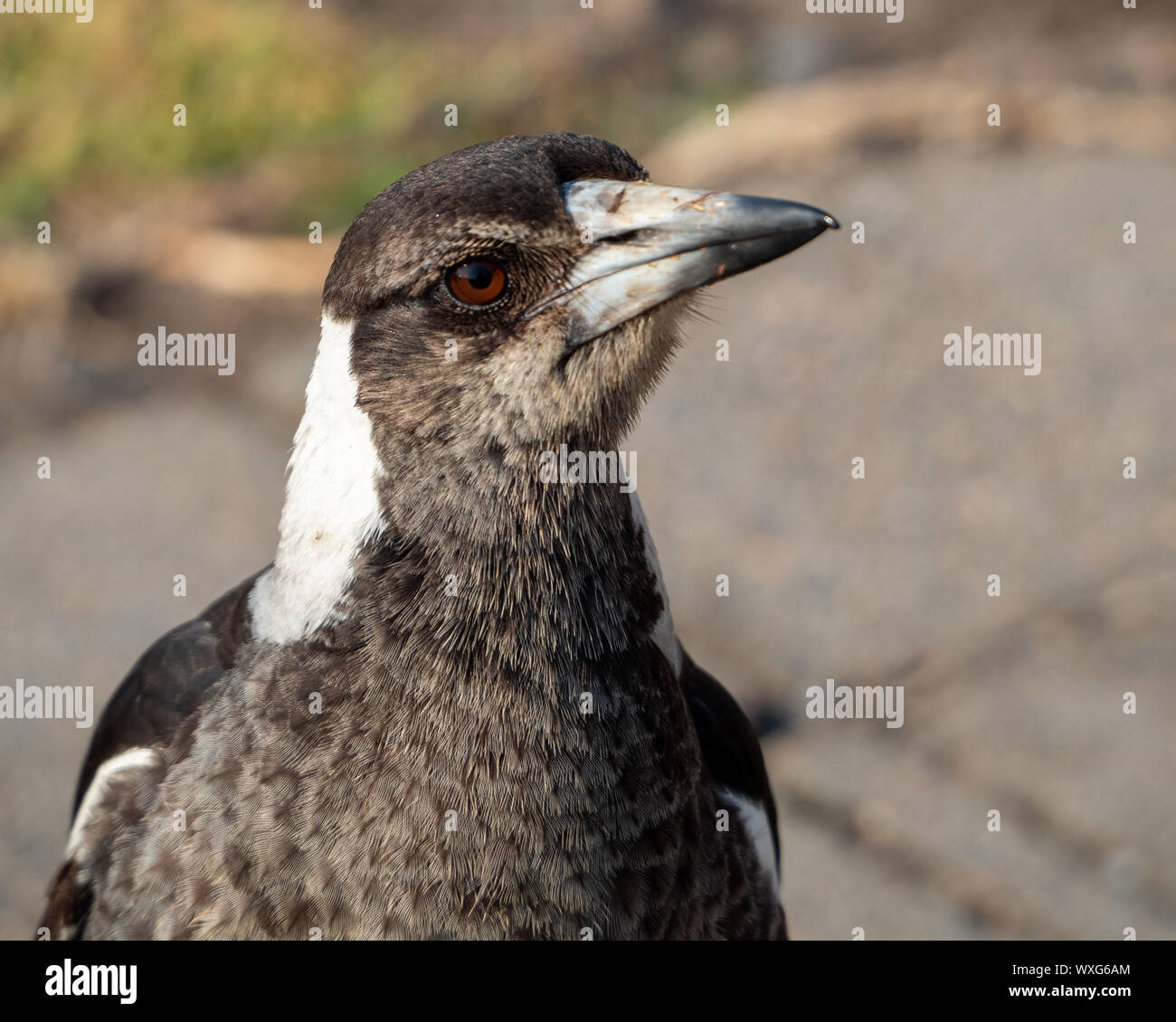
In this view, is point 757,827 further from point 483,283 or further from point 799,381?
point 799,381

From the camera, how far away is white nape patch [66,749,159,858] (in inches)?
70.4

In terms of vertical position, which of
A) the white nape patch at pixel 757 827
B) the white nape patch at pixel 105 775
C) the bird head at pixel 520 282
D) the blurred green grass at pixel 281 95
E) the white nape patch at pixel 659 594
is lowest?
the white nape patch at pixel 757 827

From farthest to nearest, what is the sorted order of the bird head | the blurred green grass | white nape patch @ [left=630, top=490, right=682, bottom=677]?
the blurred green grass
white nape patch @ [left=630, top=490, right=682, bottom=677]
the bird head

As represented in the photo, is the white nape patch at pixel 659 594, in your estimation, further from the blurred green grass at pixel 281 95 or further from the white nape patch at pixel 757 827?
the blurred green grass at pixel 281 95

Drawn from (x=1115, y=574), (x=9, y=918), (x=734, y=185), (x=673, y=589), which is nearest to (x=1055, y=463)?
(x=1115, y=574)

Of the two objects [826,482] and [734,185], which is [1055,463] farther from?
[734,185]

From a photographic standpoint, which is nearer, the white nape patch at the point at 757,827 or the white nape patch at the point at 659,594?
the white nape patch at the point at 659,594

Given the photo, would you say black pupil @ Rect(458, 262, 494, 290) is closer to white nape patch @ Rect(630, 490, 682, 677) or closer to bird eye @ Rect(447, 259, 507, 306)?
bird eye @ Rect(447, 259, 507, 306)

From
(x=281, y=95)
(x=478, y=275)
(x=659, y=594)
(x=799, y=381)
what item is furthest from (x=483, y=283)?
(x=281, y=95)

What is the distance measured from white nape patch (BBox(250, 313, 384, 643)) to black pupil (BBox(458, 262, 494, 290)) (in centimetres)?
17

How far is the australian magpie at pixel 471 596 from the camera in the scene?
5.07 feet

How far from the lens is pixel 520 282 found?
5.08ft

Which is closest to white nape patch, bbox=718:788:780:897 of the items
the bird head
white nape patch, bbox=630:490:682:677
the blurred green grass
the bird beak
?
white nape patch, bbox=630:490:682:677

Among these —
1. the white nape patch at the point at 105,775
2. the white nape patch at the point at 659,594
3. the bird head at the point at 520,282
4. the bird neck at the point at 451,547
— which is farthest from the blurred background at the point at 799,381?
the bird head at the point at 520,282
